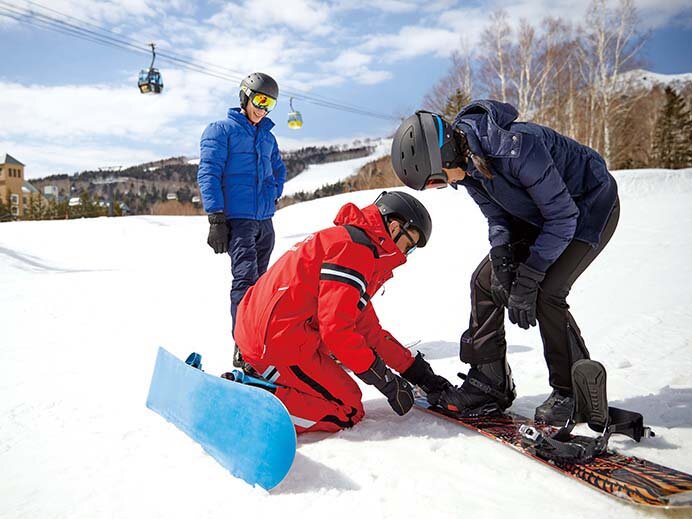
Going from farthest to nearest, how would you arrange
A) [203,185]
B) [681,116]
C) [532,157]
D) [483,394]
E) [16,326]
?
[681,116] < [16,326] < [203,185] < [483,394] < [532,157]

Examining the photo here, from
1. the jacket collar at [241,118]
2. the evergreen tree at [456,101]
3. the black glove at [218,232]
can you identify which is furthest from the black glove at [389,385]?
the evergreen tree at [456,101]

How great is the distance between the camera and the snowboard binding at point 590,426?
210 centimetres

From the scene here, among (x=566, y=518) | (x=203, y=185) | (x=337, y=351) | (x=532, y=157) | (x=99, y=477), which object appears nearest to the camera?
(x=566, y=518)

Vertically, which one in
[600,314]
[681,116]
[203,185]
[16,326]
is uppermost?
[681,116]

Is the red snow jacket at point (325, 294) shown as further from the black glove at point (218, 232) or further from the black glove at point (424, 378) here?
the black glove at point (218, 232)

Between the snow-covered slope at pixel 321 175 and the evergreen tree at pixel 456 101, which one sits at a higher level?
the snow-covered slope at pixel 321 175

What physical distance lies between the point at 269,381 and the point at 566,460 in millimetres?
1411

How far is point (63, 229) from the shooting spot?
13820 millimetres

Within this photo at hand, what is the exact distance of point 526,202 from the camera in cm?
238

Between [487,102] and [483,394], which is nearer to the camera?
[487,102]

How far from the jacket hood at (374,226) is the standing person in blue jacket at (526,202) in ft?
0.80

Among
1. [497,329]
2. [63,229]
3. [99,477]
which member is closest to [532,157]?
[497,329]

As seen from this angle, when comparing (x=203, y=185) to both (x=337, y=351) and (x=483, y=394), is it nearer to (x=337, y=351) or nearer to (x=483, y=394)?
(x=337, y=351)

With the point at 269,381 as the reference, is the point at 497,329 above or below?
above
